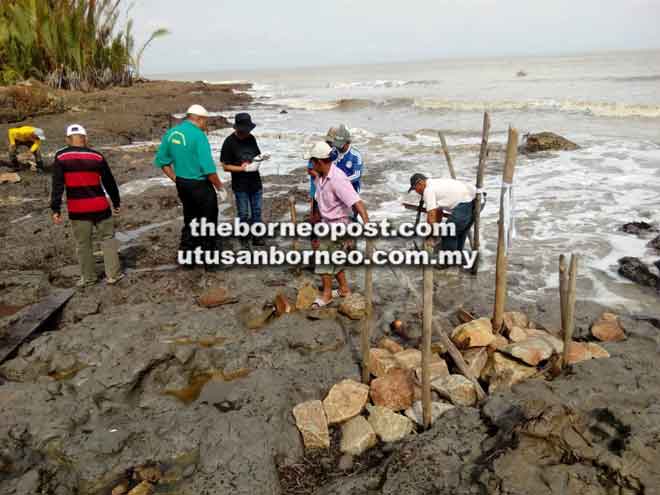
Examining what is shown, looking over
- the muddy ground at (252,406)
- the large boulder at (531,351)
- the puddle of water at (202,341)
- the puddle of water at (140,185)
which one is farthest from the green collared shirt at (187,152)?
the puddle of water at (140,185)

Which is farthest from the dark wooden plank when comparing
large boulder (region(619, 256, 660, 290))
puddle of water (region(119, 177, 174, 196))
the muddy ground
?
large boulder (region(619, 256, 660, 290))

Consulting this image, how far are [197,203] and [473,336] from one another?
337 cm

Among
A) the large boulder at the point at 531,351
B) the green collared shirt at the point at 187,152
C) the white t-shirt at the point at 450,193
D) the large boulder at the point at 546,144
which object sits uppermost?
the green collared shirt at the point at 187,152

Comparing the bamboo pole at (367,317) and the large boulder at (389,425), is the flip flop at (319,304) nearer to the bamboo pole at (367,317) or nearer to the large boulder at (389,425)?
the bamboo pole at (367,317)

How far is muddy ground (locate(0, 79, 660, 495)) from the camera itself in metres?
2.46

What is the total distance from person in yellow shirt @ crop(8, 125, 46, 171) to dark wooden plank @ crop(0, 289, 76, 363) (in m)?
6.65

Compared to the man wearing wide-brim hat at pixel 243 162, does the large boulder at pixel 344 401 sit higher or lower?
lower

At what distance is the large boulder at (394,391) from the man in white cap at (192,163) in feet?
9.86

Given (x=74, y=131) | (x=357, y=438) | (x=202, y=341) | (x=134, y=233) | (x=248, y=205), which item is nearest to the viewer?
(x=357, y=438)

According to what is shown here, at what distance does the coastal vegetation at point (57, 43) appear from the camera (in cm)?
2041

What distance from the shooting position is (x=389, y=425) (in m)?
3.15

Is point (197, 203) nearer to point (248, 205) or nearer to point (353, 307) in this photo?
point (248, 205)

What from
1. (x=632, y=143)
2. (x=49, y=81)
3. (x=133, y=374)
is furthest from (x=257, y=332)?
(x=49, y=81)

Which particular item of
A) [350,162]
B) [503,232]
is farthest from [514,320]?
[350,162]
